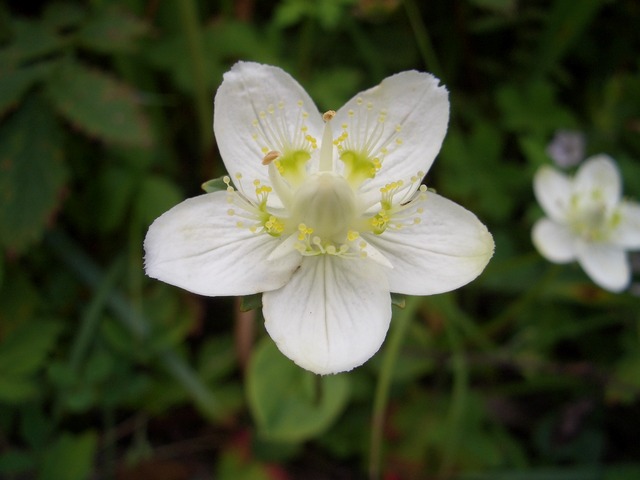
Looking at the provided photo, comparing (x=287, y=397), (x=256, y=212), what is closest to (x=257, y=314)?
(x=287, y=397)

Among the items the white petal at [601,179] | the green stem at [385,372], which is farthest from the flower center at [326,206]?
the white petal at [601,179]

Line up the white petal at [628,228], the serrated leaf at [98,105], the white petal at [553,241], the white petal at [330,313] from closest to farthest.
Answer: the white petal at [330,313] < the serrated leaf at [98,105] < the white petal at [553,241] < the white petal at [628,228]

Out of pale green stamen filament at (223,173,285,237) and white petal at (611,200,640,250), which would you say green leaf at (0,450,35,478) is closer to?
pale green stamen filament at (223,173,285,237)

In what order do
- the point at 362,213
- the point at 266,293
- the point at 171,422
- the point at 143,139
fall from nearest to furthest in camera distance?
the point at 266,293, the point at 362,213, the point at 143,139, the point at 171,422

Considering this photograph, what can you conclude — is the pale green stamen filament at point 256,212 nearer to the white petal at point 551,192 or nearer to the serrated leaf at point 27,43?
the serrated leaf at point 27,43

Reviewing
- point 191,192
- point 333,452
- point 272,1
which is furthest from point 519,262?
point 272,1

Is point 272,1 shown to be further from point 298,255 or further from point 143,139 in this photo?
point 298,255

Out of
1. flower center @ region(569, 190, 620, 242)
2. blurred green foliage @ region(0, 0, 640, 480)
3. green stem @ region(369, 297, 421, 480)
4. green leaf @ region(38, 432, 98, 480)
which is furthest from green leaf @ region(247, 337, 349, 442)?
flower center @ region(569, 190, 620, 242)
